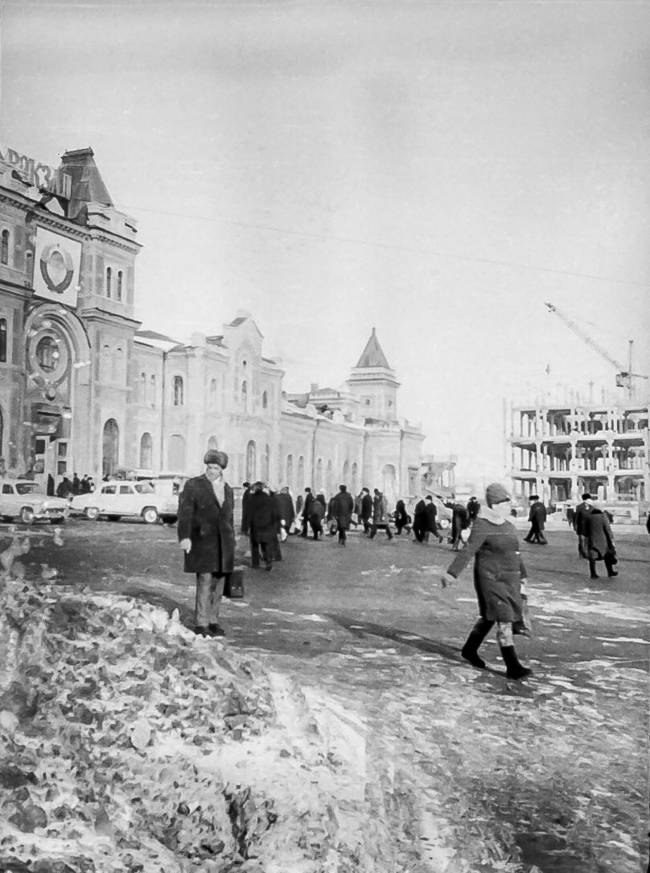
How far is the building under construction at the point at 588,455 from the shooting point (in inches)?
112

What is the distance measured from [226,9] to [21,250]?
1.22m

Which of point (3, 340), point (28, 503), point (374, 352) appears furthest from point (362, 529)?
point (3, 340)

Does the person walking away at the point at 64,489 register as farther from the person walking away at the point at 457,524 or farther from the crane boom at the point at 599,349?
the crane boom at the point at 599,349

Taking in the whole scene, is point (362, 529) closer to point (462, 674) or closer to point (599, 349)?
point (462, 674)

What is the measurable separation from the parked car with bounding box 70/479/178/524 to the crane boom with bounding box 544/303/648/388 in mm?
1532

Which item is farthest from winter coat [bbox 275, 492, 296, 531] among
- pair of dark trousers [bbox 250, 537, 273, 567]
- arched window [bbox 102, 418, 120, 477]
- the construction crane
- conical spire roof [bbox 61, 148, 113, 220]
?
conical spire roof [bbox 61, 148, 113, 220]

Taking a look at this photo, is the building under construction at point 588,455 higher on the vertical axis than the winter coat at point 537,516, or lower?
higher

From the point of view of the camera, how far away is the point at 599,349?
296 cm

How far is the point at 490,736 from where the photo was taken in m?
2.50

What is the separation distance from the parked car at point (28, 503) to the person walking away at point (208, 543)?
620 mm

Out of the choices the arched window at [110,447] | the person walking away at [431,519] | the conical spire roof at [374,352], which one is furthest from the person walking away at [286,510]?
the arched window at [110,447]

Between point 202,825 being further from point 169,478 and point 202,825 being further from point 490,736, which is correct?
point 169,478

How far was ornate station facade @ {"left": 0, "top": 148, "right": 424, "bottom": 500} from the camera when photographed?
9.84 ft

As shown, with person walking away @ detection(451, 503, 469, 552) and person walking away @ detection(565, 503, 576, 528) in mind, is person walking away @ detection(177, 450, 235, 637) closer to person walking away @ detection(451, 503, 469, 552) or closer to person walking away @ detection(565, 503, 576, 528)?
person walking away @ detection(451, 503, 469, 552)
